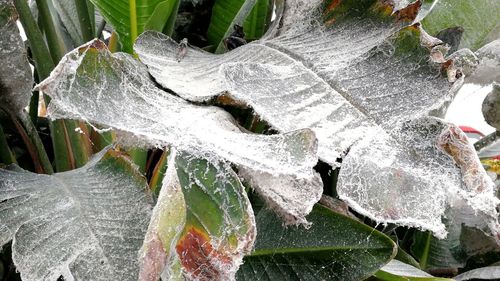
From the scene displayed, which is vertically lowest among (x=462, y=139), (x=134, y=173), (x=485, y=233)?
(x=485, y=233)

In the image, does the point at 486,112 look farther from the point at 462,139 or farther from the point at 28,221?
the point at 28,221

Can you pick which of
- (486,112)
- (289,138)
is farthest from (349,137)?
(486,112)

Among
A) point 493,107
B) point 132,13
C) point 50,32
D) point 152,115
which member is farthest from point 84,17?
point 493,107

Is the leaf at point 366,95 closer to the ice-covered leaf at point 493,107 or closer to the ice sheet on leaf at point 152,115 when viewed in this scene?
the ice sheet on leaf at point 152,115

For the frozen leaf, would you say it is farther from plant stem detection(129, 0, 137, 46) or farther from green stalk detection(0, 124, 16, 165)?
green stalk detection(0, 124, 16, 165)

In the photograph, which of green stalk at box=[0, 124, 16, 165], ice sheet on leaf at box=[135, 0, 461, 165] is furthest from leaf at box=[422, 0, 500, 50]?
green stalk at box=[0, 124, 16, 165]

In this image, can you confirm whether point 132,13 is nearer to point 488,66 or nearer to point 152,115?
point 152,115

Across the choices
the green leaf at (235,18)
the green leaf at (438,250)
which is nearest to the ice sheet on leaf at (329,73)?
the green leaf at (235,18)
